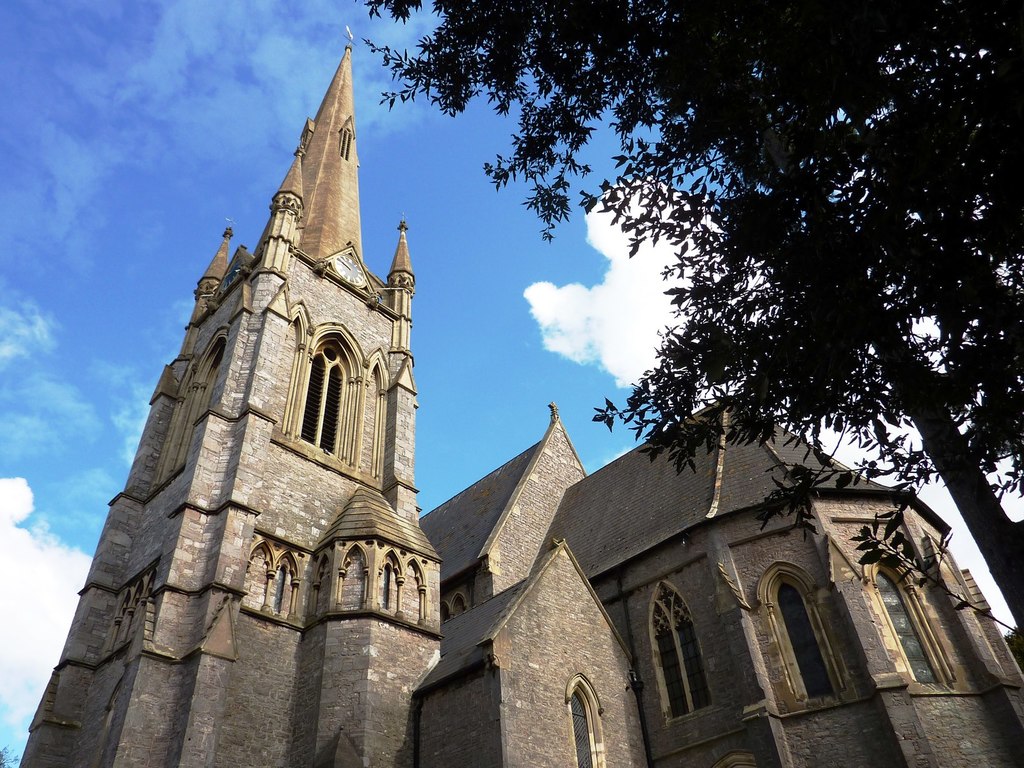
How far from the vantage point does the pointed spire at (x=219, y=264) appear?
1013 inches

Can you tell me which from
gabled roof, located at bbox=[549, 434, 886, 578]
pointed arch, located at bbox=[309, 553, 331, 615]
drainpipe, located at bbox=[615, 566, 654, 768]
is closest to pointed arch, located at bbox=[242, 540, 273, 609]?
pointed arch, located at bbox=[309, 553, 331, 615]

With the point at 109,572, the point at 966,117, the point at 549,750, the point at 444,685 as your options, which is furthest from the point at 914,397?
the point at 109,572

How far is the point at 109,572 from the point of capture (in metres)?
17.1

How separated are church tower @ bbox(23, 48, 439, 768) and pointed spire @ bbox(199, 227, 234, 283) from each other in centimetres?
296

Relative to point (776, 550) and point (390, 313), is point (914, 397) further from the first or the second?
point (390, 313)

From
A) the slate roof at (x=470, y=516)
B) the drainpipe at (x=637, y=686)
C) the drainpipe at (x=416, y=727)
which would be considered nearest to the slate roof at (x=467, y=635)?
the drainpipe at (x=416, y=727)

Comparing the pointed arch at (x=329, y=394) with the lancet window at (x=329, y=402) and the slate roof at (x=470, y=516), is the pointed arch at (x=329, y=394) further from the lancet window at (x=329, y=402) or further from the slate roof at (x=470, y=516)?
the slate roof at (x=470, y=516)

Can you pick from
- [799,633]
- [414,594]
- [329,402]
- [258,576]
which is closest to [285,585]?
[258,576]

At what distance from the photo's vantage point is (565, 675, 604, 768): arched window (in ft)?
44.4

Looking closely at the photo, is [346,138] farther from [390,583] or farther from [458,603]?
[390,583]

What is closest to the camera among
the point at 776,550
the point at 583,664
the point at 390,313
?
the point at 583,664

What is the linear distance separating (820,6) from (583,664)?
12.6 meters

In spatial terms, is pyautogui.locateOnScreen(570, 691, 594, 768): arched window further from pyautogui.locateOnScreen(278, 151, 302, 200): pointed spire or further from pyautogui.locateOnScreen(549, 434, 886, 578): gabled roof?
pyautogui.locateOnScreen(278, 151, 302, 200): pointed spire

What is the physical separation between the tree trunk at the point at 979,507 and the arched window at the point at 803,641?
966 cm
